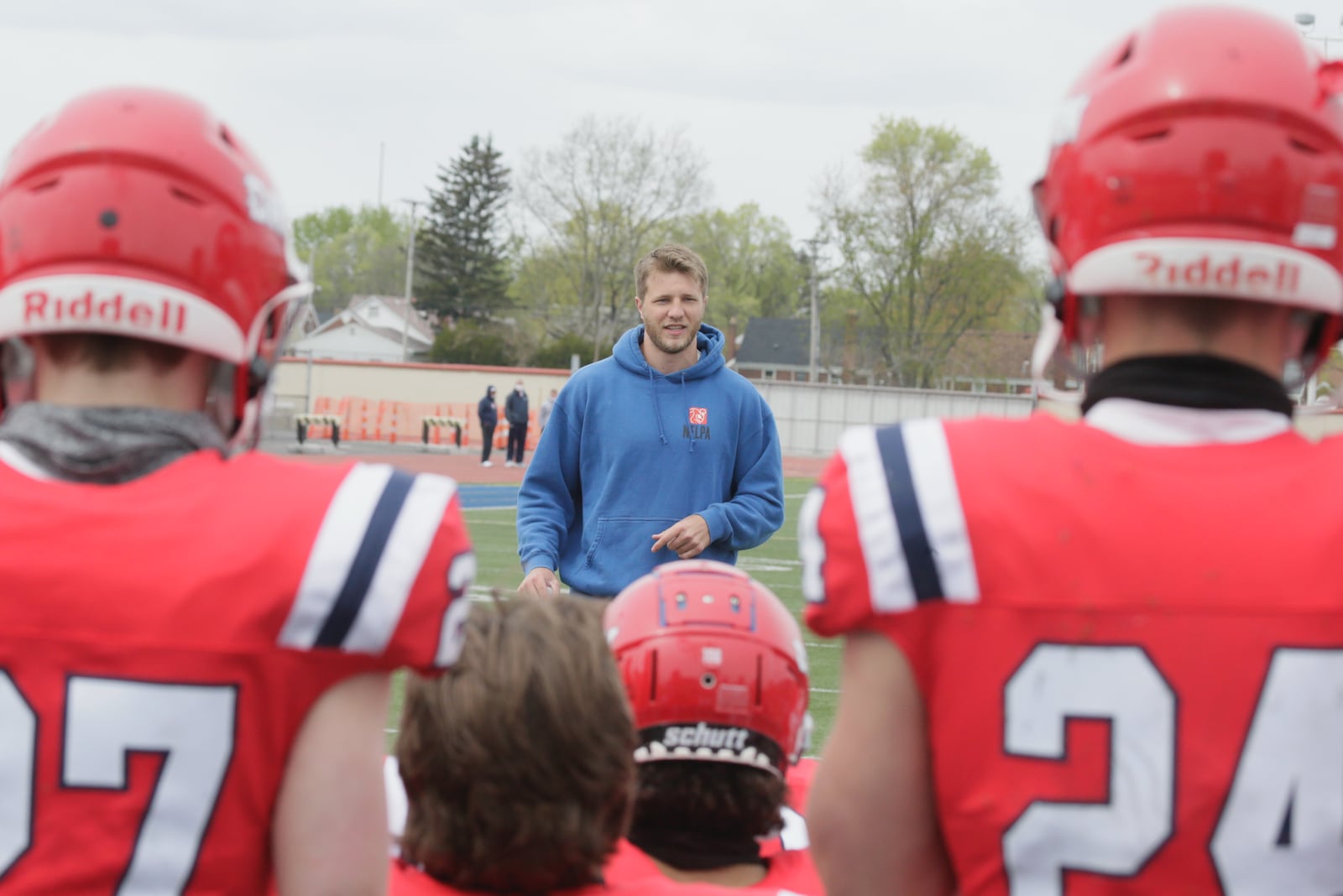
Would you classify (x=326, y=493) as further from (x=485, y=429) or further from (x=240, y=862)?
(x=485, y=429)

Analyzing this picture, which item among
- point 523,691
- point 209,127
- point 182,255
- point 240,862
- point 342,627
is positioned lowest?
point 240,862

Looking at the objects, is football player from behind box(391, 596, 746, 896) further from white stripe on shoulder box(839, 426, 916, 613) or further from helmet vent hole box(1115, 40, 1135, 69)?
helmet vent hole box(1115, 40, 1135, 69)

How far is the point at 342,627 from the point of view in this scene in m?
1.48

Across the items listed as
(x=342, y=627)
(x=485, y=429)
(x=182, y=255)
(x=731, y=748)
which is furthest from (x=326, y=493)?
(x=485, y=429)

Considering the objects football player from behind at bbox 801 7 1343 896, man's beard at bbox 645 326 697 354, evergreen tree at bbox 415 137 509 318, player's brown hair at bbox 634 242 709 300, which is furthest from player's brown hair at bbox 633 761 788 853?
evergreen tree at bbox 415 137 509 318

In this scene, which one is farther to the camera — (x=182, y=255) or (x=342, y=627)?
(x=182, y=255)

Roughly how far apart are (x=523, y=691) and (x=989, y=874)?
0.61 m

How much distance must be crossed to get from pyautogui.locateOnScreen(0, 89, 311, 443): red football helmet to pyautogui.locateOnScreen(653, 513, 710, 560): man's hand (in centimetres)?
282

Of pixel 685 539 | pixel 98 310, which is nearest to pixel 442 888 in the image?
pixel 98 310

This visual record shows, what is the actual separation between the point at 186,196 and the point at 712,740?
47.0 inches

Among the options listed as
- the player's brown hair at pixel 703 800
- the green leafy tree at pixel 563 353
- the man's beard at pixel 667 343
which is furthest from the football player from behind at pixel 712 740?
the green leafy tree at pixel 563 353

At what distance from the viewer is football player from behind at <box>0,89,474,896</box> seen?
146 centimetres

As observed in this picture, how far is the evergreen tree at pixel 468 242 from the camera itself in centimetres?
6494

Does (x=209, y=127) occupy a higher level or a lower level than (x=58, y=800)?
higher
